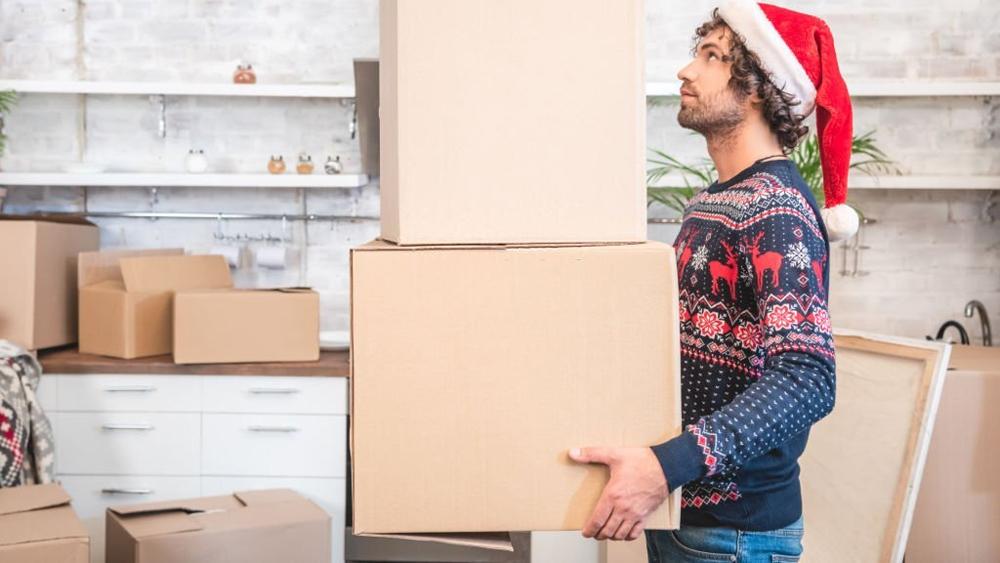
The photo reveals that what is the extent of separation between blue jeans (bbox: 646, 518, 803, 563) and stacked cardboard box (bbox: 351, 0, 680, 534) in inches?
11.9

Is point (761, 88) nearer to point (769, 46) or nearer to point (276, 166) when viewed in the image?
point (769, 46)

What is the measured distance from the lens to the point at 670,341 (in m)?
1.09

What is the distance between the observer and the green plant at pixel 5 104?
3490 mm

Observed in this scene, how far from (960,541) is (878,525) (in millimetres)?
397

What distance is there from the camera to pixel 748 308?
1.28 m

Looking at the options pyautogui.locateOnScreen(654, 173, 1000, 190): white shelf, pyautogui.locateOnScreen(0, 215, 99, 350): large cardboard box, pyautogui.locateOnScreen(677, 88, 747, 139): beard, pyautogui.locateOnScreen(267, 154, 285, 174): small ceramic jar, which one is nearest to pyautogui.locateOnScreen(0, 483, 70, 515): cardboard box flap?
pyautogui.locateOnScreen(0, 215, 99, 350): large cardboard box

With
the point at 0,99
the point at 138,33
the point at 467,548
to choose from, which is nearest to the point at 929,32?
the point at 467,548

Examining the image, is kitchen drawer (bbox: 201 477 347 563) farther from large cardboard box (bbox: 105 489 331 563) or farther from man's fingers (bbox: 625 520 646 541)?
man's fingers (bbox: 625 520 646 541)

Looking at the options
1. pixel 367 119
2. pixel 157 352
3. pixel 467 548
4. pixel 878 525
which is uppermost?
pixel 367 119

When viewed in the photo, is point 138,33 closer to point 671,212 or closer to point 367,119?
point 367,119

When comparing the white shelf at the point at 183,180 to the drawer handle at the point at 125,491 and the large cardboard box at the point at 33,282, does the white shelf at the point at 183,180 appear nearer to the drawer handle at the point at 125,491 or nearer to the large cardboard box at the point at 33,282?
the large cardboard box at the point at 33,282

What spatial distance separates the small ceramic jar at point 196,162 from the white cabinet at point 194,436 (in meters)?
0.84

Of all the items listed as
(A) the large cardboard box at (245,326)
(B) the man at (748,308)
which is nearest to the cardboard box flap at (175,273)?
(A) the large cardboard box at (245,326)

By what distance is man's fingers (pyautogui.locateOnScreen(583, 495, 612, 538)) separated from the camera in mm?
1088
